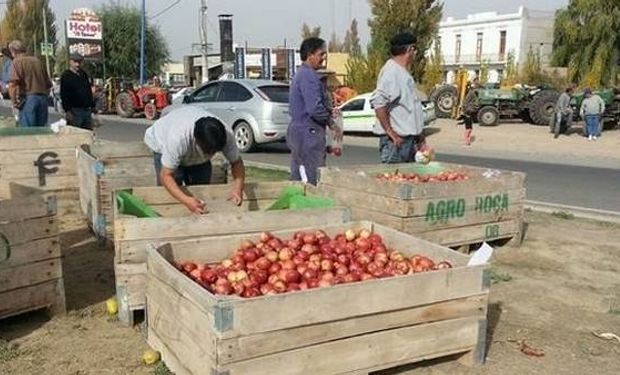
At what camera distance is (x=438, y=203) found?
5.80 m

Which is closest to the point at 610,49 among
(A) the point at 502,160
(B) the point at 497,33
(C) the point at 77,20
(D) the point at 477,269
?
(A) the point at 502,160

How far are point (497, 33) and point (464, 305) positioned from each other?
70480 mm

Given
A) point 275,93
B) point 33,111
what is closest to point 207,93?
point 275,93

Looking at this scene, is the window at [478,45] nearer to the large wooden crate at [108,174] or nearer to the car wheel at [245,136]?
the car wheel at [245,136]

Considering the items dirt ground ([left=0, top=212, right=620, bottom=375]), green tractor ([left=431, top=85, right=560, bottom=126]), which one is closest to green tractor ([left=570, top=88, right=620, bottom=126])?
green tractor ([left=431, top=85, right=560, bottom=126])

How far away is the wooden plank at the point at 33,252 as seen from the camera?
4.20m

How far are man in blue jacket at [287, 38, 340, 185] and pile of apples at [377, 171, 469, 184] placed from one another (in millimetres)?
673

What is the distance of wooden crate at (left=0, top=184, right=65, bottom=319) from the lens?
4.17m

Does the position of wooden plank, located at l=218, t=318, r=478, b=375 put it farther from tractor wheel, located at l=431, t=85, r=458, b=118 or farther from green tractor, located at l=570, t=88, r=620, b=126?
tractor wheel, located at l=431, t=85, r=458, b=118

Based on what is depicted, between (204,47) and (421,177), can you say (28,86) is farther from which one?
(204,47)

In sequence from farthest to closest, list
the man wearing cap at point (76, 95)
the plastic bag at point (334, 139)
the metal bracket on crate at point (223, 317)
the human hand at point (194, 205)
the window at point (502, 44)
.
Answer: the window at point (502, 44) → the man wearing cap at point (76, 95) → the plastic bag at point (334, 139) → the human hand at point (194, 205) → the metal bracket on crate at point (223, 317)

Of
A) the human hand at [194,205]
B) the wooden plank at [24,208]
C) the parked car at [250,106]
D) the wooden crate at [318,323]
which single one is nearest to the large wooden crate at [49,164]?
the wooden plank at [24,208]

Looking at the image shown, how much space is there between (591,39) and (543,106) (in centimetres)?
1011

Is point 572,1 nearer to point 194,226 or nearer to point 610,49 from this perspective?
point 610,49
